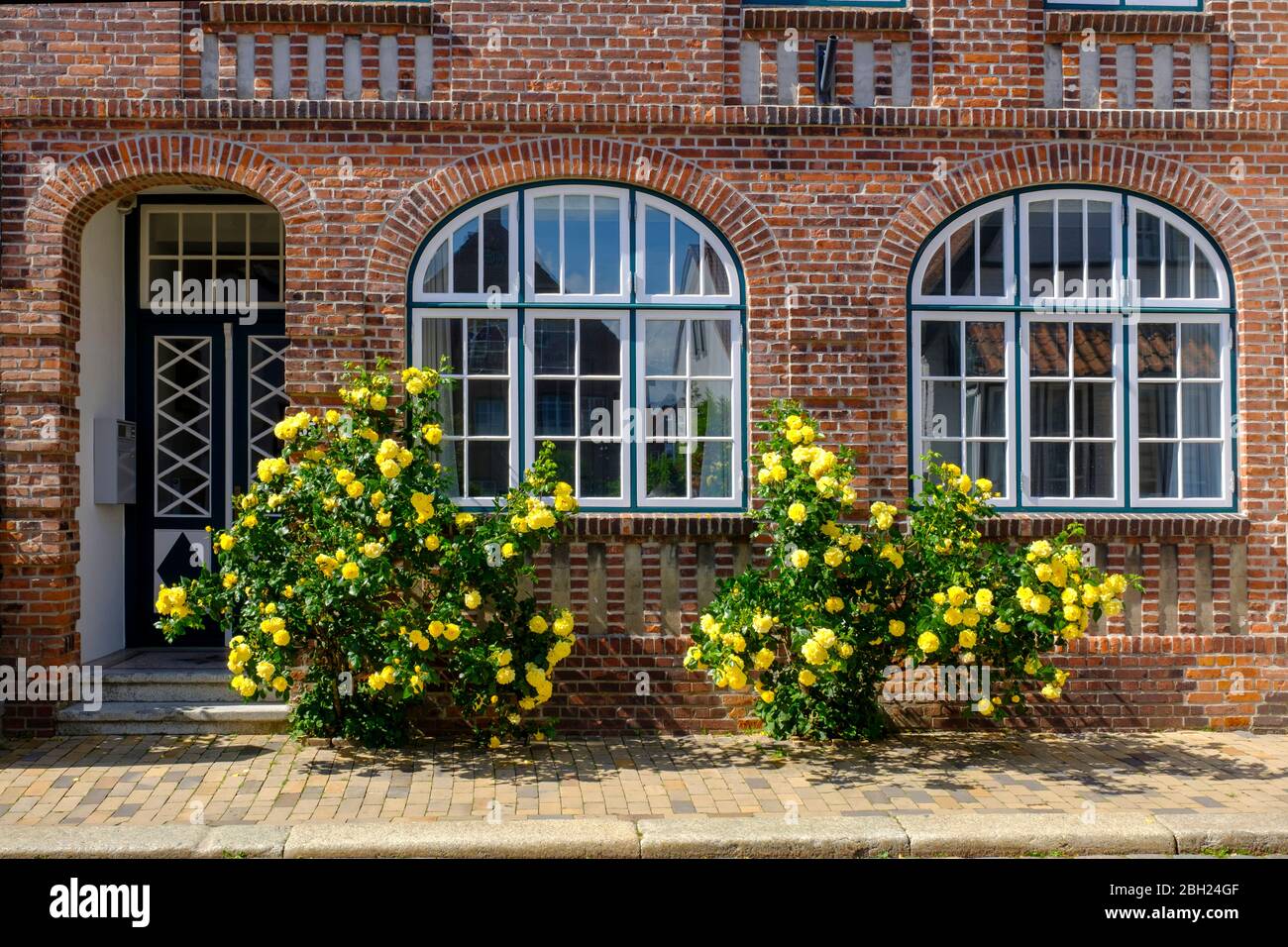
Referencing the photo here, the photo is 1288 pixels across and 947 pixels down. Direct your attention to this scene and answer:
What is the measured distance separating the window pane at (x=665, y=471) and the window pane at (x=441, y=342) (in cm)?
152

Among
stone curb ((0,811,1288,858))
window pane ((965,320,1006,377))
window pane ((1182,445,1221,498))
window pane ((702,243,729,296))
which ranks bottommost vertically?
stone curb ((0,811,1288,858))

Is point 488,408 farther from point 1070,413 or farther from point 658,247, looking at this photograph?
point 1070,413

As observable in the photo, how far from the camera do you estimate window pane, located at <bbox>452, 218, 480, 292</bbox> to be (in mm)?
8328

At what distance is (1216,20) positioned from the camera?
8.48 metres

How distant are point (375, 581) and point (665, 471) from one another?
2.27 m

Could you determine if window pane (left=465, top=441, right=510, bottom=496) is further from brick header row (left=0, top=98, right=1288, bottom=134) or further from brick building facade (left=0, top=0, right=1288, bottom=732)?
brick header row (left=0, top=98, right=1288, bottom=134)

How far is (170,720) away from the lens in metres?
8.07

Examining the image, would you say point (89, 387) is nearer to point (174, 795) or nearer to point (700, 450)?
point (174, 795)

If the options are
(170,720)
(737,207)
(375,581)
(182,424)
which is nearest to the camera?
(375,581)

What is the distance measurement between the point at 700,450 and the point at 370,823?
11.5ft

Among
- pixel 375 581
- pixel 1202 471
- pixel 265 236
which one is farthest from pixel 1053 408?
pixel 265 236

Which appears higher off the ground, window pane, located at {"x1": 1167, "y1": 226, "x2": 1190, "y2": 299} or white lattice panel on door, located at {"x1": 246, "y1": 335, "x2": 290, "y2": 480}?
window pane, located at {"x1": 1167, "y1": 226, "x2": 1190, "y2": 299}

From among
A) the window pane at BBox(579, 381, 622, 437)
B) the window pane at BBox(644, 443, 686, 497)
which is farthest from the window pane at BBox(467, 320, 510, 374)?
the window pane at BBox(644, 443, 686, 497)

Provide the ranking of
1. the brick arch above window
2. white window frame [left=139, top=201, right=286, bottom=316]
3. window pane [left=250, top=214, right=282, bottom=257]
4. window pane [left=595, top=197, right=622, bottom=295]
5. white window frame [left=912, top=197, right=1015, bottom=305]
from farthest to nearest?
window pane [left=250, top=214, right=282, bottom=257], white window frame [left=139, top=201, right=286, bottom=316], white window frame [left=912, top=197, right=1015, bottom=305], window pane [left=595, top=197, right=622, bottom=295], the brick arch above window
